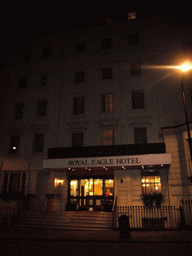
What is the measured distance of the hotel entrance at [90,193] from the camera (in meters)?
17.8

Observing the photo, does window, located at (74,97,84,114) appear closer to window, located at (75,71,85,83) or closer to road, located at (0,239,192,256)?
window, located at (75,71,85,83)

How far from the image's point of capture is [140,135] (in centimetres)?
1828

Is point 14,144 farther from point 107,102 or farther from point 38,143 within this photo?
point 107,102

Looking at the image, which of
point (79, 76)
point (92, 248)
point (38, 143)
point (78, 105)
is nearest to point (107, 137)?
→ point (78, 105)

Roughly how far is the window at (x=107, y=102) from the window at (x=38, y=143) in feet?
21.6

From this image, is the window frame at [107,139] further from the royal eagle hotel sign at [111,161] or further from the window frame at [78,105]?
the royal eagle hotel sign at [111,161]

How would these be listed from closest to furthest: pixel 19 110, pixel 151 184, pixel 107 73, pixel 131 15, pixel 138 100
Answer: pixel 151 184 → pixel 138 100 → pixel 107 73 → pixel 19 110 → pixel 131 15

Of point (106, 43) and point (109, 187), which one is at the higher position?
point (106, 43)

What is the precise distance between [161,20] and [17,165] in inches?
788

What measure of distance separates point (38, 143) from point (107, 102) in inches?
306

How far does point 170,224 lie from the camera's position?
14539mm

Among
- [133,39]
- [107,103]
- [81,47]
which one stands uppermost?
[81,47]

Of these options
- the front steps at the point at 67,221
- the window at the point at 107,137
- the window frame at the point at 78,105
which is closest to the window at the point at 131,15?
the window frame at the point at 78,105

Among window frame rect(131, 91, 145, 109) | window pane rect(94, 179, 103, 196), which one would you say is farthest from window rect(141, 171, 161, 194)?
window frame rect(131, 91, 145, 109)
